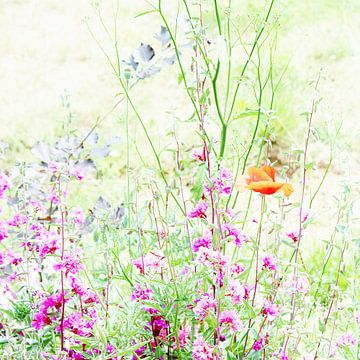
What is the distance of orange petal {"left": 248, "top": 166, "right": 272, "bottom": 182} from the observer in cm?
132

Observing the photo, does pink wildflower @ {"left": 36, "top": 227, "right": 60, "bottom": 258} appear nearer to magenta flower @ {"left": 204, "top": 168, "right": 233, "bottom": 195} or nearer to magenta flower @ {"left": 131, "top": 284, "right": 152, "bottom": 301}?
magenta flower @ {"left": 131, "top": 284, "right": 152, "bottom": 301}

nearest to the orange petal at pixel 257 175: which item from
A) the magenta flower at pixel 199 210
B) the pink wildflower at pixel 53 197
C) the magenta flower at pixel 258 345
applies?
the magenta flower at pixel 199 210

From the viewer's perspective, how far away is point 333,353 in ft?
5.00

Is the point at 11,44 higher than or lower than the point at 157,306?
higher

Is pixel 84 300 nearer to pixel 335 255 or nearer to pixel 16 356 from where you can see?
pixel 16 356

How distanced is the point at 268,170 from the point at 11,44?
137 inches

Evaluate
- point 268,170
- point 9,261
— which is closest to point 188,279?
point 268,170

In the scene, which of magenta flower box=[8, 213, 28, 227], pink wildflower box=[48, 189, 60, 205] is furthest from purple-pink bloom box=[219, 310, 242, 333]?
pink wildflower box=[48, 189, 60, 205]

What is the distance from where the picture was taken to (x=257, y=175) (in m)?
1.33

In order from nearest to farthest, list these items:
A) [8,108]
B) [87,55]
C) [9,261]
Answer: [9,261]
[8,108]
[87,55]

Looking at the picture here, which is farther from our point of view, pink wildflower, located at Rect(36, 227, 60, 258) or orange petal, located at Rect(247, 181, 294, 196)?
pink wildflower, located at Rect(36, 227, 60, 258)

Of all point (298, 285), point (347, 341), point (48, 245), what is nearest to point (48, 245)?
point (48, 245)

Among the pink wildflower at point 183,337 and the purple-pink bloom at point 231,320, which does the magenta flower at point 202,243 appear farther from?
the pink wildflower at point 183,337

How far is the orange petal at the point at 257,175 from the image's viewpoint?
4.32 ft
